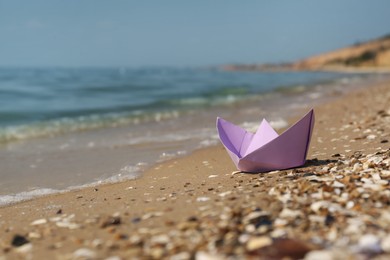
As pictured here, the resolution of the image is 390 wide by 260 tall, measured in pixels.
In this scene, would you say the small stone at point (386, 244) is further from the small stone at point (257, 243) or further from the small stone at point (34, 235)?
the small stone at point (34, 235)

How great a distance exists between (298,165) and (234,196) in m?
1.44

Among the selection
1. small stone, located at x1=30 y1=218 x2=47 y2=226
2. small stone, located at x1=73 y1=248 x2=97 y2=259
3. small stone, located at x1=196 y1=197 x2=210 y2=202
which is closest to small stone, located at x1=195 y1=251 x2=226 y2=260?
small stone, located at x1=73 y1=248 x2=97 y2=259

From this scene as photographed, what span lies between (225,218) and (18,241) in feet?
5.21

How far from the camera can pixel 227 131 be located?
5.25 metres

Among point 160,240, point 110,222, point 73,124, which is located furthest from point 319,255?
point 73,124

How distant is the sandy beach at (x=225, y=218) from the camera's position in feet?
8.94

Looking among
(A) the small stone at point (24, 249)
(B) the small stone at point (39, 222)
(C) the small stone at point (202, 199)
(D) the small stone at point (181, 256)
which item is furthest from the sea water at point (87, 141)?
(D) the small stone at point (181, 256)

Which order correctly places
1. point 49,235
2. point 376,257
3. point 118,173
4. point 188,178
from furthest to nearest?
1. point 118,173
2. point 188,178
3. point 49,235
4. point 376,257

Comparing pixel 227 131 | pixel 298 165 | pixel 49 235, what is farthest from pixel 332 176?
pixel 49 235

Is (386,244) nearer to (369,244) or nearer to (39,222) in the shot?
(369,244)

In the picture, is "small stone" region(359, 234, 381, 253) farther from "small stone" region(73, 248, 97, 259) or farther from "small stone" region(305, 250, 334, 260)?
"small stone" region(73, 248, 97, 259)

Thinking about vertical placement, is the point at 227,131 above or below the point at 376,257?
above

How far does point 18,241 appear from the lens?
11.0 ft

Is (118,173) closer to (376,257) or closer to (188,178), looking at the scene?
(188,178)
